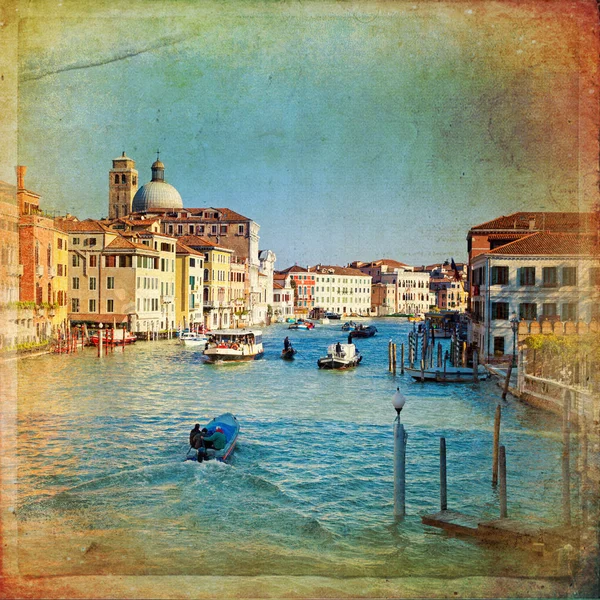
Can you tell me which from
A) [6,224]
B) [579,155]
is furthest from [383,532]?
[6,224]

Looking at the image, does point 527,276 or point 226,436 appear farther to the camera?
point 527,276

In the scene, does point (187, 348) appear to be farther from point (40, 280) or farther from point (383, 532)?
point (383, 532)

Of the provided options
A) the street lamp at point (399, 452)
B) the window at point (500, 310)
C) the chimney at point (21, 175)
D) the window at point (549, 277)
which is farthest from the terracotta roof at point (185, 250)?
the street lamp at point (399, 452)

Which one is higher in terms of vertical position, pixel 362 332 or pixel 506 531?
pixel 362 332

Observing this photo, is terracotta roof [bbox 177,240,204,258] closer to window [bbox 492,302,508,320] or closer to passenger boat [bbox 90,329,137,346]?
passenger boat [bbox 90,329,137,346]

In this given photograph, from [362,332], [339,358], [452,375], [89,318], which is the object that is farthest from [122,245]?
[362,332]

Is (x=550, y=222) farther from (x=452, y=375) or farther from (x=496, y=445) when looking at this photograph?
A: (x=452, y=375)

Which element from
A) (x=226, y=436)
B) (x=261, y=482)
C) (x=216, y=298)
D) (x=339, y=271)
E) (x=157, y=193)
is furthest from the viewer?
(x=339, y=271)
